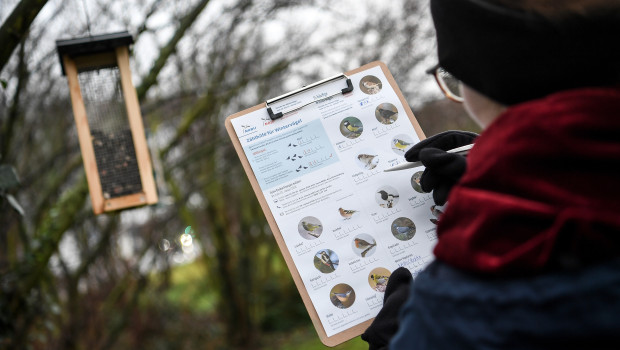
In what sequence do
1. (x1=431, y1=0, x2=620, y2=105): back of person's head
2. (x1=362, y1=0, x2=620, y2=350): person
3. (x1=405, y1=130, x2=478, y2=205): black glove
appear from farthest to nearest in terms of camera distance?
(x1=405, y1=130, x2=478, y2=205): black glove, (x1=431, y1=0, x2=620, y2=105): back of person's head, (x1=362, y1=0, x2=620, y2=350): person

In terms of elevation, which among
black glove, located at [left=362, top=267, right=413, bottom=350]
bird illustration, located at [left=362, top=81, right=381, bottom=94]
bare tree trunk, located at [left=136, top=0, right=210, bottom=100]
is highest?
bare tree trunk, located at [left=136, top=0, right=210, bottom=100]

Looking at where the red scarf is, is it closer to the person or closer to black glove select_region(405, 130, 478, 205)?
the person

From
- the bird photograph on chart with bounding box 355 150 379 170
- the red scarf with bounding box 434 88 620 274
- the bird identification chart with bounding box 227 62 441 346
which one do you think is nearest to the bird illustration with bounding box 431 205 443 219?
the bird identification chart with bounding box 227 62 441 346

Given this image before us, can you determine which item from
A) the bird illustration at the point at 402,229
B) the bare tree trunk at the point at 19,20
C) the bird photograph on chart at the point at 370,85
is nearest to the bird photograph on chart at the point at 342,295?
the bird illustration at the point at 402,229

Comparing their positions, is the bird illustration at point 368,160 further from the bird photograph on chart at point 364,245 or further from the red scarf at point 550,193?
the red scarf at point 550,193

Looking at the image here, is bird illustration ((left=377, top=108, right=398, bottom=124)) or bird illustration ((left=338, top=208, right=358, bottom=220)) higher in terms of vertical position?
bird illustration ((left=377, top=108, right=398, bottom=124))

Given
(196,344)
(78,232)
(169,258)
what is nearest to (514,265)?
(78,232)

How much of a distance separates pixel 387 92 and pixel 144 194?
49.6 inches

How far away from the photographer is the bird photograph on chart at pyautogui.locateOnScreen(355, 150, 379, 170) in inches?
67.9

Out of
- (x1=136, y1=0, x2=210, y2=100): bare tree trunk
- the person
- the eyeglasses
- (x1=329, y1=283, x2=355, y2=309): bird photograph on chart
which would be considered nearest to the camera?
the person

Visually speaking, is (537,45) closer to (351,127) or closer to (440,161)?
(440,161)

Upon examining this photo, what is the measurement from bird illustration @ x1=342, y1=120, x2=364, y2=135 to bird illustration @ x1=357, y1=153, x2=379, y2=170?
7 cm

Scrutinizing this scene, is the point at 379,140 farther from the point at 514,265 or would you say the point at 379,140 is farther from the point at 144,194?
the point at 144,194

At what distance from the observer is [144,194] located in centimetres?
253
